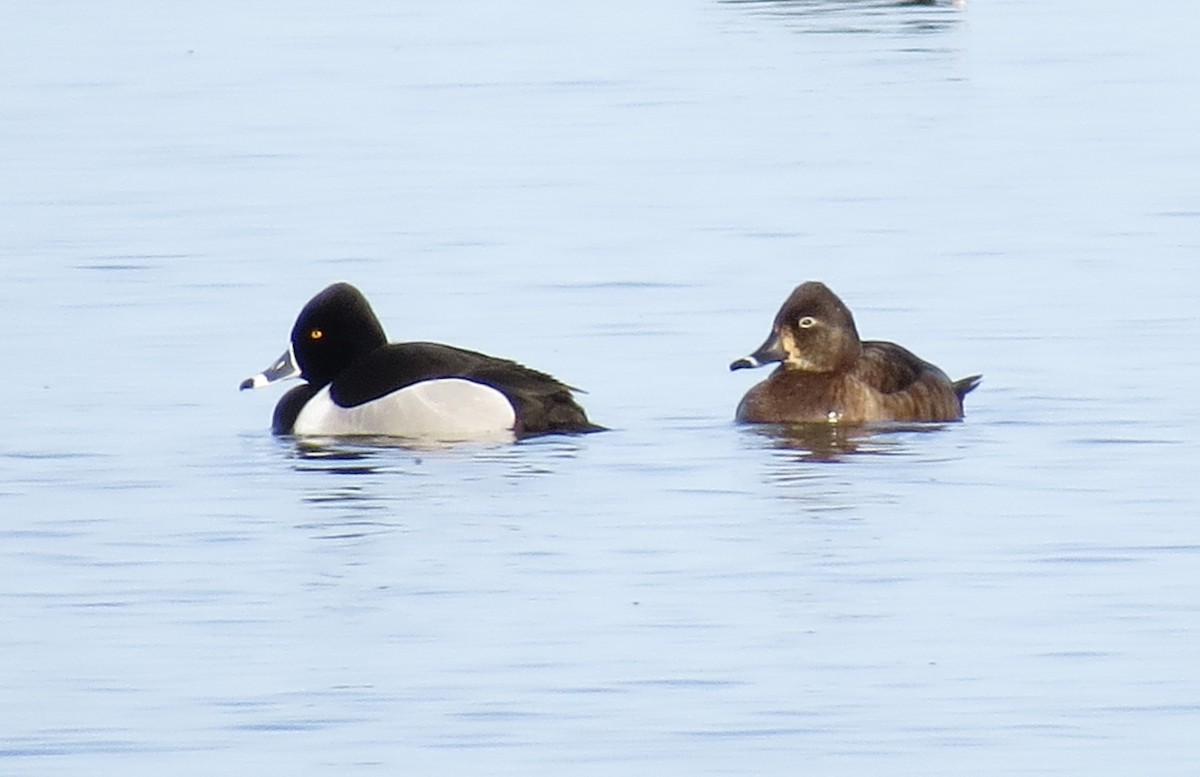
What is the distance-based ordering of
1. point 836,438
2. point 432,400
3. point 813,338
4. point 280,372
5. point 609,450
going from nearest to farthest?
point 609,450 < point 836,438 < point 432,400 < point 813,338 < point 280,372

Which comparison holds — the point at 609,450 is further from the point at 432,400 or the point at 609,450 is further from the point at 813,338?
the point at 813,338

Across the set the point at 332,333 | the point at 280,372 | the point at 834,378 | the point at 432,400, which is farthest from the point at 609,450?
the point at 280,372

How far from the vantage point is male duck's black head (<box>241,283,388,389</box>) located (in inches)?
503

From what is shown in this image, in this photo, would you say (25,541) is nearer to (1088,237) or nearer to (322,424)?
(322,424)

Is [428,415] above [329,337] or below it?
below

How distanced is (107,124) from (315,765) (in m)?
16.3

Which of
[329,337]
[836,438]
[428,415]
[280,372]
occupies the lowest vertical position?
[836,438]

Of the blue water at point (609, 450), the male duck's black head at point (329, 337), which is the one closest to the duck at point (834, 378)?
the blue water at point (609, 450)

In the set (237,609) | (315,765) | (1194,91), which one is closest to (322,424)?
(237,609)

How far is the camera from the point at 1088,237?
16.6 meters

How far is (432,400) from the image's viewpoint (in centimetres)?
1221

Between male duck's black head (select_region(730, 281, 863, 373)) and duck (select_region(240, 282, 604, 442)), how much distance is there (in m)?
0.87

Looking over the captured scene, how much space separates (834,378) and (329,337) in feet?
6.83

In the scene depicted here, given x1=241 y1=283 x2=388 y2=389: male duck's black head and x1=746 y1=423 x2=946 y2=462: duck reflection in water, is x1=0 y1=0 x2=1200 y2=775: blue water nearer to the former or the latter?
x1=746 y1=423 x2=946 y2=462: duck reflection in water
